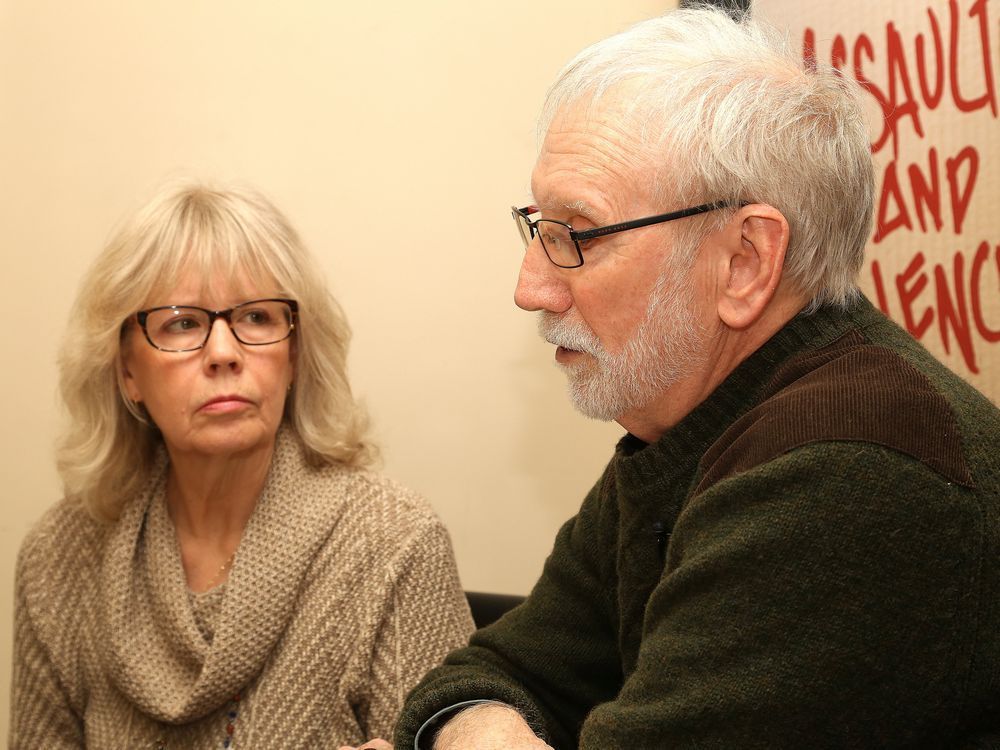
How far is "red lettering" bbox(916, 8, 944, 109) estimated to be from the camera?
179cm

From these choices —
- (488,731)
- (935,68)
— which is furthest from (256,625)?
(935,68)

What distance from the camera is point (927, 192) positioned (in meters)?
1.83

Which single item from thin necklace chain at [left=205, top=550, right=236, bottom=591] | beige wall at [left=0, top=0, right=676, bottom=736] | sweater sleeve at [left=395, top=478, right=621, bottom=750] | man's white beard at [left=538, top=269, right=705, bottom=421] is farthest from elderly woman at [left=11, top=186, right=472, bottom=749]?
man's white beard at [left=538, top=269, right=705, bottom=421]

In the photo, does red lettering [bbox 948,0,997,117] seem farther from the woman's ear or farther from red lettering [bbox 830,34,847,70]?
the woman's ear

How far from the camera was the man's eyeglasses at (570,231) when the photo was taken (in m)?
1.20

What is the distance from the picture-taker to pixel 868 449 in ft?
3.01

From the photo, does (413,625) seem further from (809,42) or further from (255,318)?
(809,42)

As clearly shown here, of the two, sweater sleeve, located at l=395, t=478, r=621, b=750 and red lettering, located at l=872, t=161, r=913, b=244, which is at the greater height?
A: red lettering, located at l=872, t=161, r=913, b=244

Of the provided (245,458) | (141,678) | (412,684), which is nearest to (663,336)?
(412,684)

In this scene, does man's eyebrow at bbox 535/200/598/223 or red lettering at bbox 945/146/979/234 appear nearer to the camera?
man's eyebrow at bbox 535/200/598/223

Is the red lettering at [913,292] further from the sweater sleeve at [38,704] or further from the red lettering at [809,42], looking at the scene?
the sweater sleeve at [38,704]

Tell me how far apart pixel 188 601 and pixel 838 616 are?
1.23 meters

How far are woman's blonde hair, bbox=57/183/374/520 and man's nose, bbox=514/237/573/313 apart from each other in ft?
2.25

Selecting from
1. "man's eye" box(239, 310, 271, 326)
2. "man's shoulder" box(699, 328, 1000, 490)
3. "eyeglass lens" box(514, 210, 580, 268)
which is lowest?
"man's shoulder" box(699, 328, 1000, 490)
